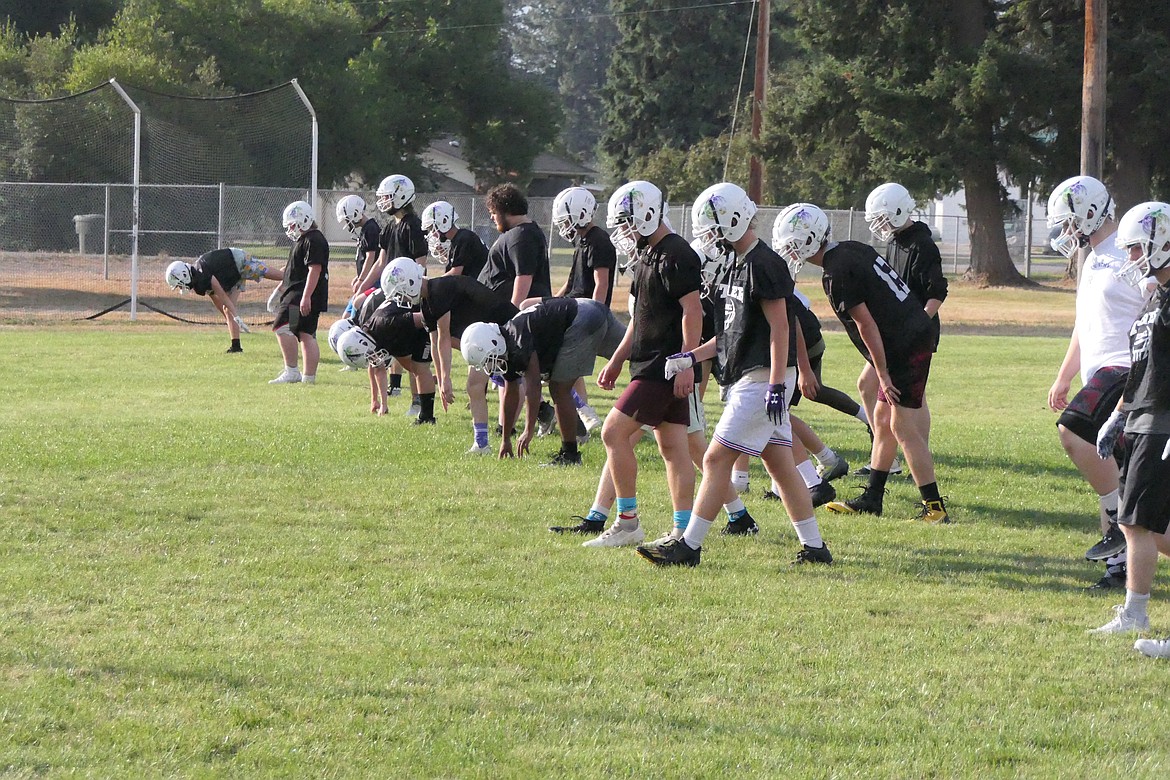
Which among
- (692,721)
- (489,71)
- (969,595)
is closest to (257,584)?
(692,721)

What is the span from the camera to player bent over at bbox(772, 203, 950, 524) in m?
7.45

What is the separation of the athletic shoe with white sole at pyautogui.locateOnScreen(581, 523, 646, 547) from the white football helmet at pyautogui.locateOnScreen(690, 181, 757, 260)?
166 cm

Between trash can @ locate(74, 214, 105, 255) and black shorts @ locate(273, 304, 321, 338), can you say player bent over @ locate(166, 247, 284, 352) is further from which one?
trash can @ locate(74, 214, 105, 255)

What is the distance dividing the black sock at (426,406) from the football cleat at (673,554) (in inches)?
201

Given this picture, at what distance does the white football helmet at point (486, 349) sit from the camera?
8.61 m

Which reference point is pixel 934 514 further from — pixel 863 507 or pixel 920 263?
pixel 920 263

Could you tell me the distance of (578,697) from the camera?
472 cm

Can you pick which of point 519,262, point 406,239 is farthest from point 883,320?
point 406,239

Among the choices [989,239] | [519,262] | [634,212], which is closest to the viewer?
[634,212]

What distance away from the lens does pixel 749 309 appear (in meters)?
6.61

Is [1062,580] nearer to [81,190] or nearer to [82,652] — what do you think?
[82,652]

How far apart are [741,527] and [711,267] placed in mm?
1867

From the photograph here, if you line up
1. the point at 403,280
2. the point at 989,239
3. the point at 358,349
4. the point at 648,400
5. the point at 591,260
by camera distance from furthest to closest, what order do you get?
the point at 989,239 → the point at 358,349 → the point at 591,260 → the point at 403,280 → the point at 648,400

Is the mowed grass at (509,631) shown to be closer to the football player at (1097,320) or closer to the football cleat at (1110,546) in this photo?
the football cleat at (1110,546)
